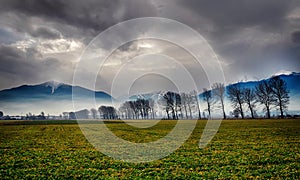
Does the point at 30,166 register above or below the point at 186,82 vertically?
below

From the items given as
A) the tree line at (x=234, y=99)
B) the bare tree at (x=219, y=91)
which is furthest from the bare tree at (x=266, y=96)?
the bare tree at (x=219, y=91)

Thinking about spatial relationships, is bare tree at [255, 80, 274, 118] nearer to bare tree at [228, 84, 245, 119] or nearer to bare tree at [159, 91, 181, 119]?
bare tree at [228, 84, 245, 119]

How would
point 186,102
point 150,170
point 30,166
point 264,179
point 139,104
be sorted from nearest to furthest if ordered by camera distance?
point 264,179 → point 150,170 → point 30,166 → point 186,102 → point 139,104

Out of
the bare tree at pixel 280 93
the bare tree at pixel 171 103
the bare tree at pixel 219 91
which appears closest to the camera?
the bare tree at pixel 280 93

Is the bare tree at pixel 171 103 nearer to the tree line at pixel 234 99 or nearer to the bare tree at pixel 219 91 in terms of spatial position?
the tree line at pixel 234 99

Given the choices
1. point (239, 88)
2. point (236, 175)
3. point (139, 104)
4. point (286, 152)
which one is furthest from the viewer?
point (139, 104)

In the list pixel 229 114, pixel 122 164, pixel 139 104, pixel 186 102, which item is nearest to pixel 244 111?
pixel 229 114

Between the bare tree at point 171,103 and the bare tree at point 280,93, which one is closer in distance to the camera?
the bare tree at point 280,93

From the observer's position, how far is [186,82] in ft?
106

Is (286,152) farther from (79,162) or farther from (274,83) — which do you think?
(274,83)

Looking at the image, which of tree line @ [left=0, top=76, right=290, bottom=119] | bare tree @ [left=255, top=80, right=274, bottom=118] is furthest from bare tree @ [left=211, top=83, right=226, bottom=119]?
bare tree @ [left=255, top=80, right=274, bottom=118]

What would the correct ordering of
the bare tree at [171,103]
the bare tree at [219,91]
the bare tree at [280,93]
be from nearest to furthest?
1. the bare tree at [280,93]
2. the bare tree at [219,91]
3. the bare tree at [171,103]

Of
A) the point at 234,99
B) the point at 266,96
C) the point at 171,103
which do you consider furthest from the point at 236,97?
the point at 171,103

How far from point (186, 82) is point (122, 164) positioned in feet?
57.4
